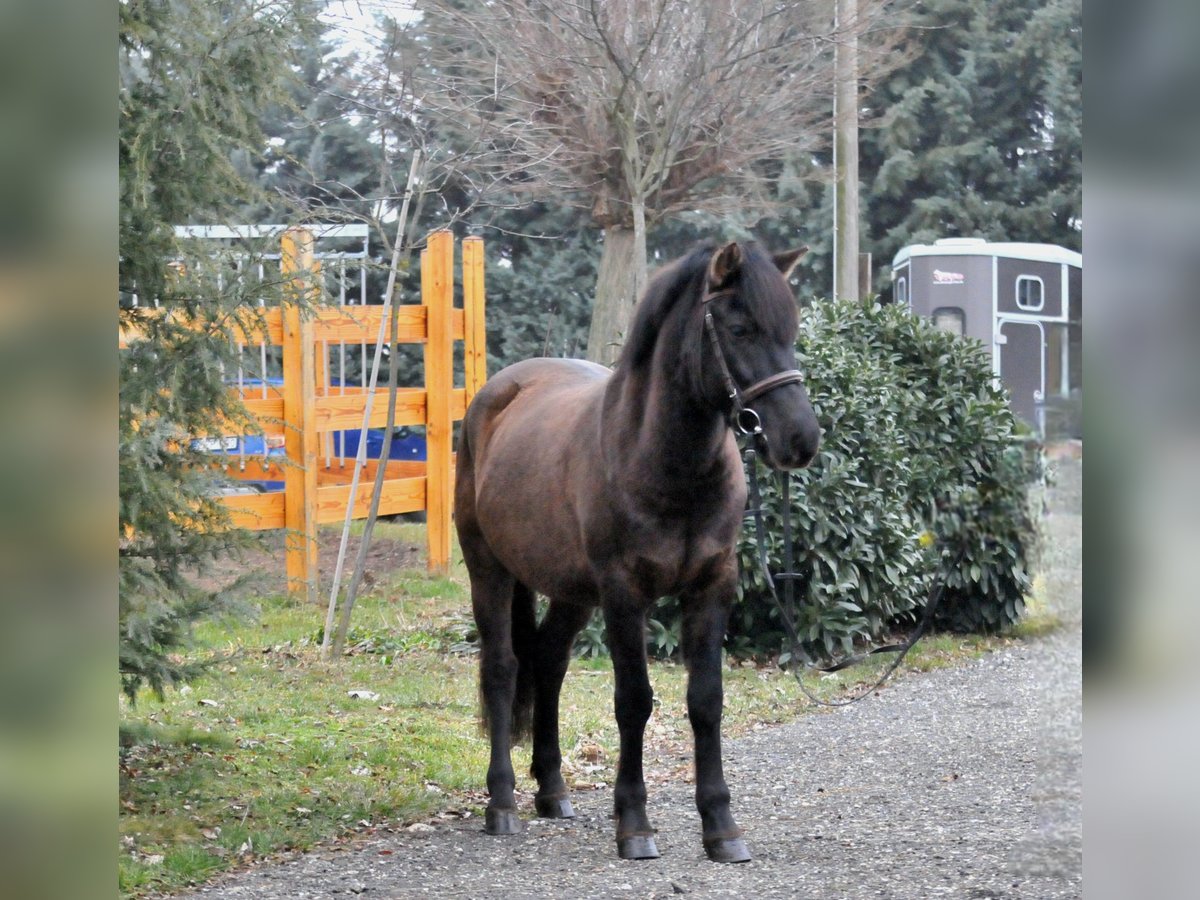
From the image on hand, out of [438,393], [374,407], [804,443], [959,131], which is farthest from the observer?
[959,131]

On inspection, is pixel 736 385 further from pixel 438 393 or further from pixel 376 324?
pixel 376 324

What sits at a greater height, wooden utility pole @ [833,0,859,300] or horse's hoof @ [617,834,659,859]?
wooden utility pole @ [833,0,859,300]

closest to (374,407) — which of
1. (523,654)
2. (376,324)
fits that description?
(376,324)

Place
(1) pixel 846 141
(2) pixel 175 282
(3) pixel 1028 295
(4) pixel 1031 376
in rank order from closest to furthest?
(4) pixel 1031 376
(3) pixel 1028 295
(2) pixel 175 282
(1) pixel 846 141

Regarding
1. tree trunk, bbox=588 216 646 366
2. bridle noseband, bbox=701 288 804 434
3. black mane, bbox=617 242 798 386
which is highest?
tree trunk, bbox=588 216 646 366

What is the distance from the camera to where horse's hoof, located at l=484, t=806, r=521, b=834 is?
4.13 metres

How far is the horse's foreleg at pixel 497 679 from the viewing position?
13.7 ft

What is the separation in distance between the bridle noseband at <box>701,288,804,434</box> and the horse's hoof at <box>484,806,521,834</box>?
1616 millimetres

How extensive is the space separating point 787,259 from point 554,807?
2.07m

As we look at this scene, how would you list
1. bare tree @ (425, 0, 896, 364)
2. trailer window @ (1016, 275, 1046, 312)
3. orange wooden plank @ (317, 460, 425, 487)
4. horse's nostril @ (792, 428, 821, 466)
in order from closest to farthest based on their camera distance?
1. trailer window @ (1016, 275, 1046, 312)
2. horse's nostril @ (792, 428, 821, 466)
3. bare tree @ (425, 0, 896, 364)
4. orange wooden plank @ (317, 460, 425, 487)

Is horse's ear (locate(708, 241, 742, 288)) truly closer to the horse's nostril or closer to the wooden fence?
the horse's nostril

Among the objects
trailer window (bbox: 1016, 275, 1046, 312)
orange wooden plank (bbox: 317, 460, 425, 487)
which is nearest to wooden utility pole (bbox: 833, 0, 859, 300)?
orange wooden plank (bbox: 317, 460, 425, 487)

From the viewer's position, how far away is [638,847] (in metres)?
3.76
